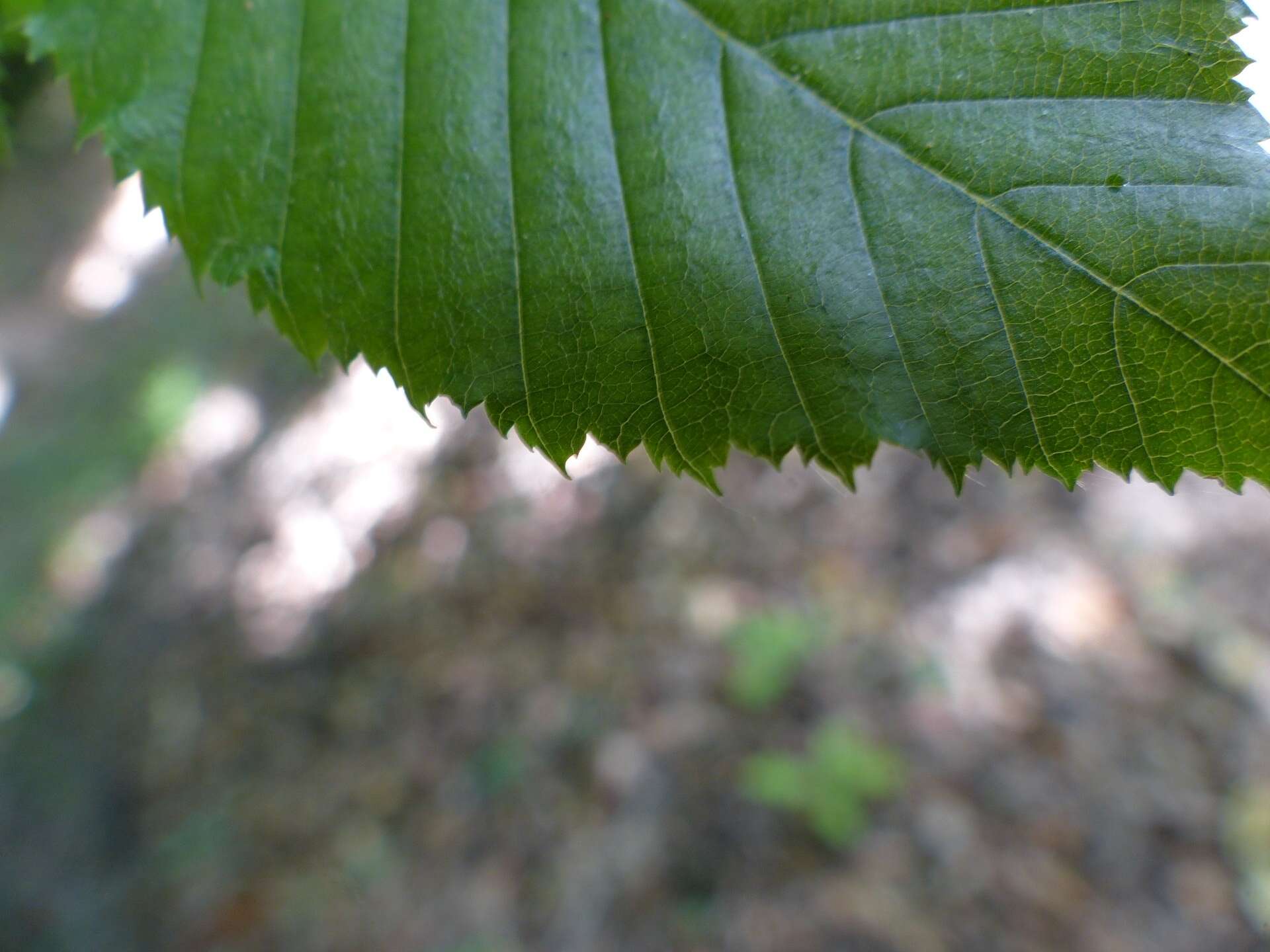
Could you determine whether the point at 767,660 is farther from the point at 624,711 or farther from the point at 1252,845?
the point at 1252,845

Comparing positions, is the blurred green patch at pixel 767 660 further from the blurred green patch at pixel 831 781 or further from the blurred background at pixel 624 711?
the blurred green patch at pixel 831 781

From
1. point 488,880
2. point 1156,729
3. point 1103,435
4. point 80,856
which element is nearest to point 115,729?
point 80,856

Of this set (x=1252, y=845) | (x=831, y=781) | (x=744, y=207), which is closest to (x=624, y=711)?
(x=831, y=781)

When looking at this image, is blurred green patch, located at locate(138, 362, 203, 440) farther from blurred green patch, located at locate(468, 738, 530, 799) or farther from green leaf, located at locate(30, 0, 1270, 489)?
green leaf, located at locate(30, 0, 1270, 489)

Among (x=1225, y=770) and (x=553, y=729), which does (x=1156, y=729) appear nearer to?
(x=1225, y=770)

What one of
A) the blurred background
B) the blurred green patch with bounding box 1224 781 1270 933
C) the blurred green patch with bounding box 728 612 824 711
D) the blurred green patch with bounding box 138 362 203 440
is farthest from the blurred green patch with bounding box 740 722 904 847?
the blurred green patch with bounding box 138 362 203 440
